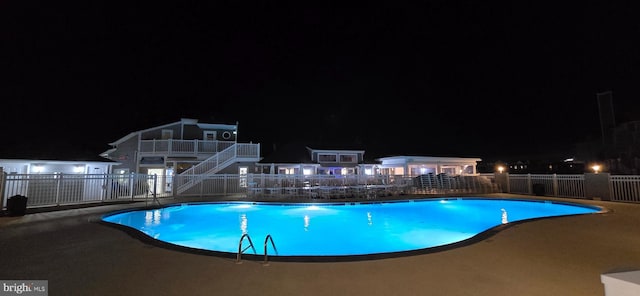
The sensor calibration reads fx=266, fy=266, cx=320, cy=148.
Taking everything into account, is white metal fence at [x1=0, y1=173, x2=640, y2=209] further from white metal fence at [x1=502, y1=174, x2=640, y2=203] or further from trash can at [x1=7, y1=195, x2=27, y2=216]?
trash can at [x1=7, y1=195, x2=27, y2=216]

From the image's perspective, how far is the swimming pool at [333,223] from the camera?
272 inches

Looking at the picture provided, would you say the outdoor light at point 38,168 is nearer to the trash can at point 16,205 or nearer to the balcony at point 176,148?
the balcony at point 176,148

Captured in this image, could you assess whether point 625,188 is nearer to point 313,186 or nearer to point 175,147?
point 313,186

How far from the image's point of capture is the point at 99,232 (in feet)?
19.9

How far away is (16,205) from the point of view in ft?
27.9

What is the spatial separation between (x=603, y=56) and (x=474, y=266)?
30673 mm

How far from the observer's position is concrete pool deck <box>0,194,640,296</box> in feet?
9.73

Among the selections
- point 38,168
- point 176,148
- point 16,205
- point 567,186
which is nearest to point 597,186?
point 567,186

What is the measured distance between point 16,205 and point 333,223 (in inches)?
406

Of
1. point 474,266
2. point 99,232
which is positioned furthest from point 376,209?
point 99,232

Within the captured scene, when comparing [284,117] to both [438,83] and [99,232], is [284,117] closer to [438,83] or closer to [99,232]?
[438,83]

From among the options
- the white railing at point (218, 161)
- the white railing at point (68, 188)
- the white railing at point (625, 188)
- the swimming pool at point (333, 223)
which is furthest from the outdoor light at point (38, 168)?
the white railing at point (625, 188)

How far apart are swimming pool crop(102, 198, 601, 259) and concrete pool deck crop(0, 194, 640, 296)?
23.7 inches

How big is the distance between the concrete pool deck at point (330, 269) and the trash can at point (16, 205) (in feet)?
14.5
